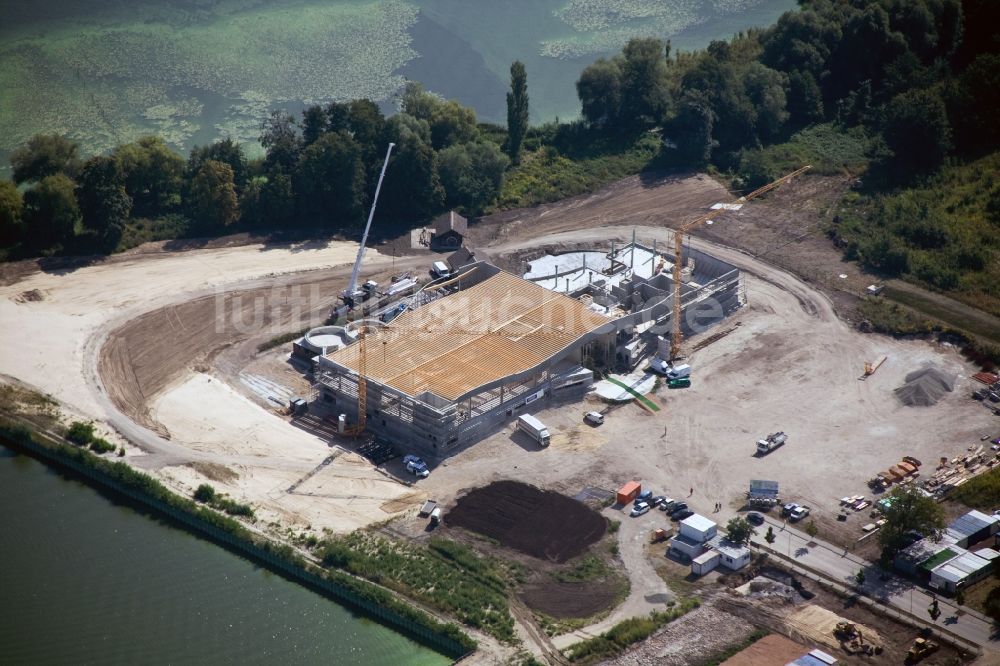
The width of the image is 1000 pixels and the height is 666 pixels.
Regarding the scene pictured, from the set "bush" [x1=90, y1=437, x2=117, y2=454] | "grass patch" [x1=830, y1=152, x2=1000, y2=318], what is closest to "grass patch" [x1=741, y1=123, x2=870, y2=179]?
"grass patch" [x1=830, y1=152, x2=1000, y2=318]

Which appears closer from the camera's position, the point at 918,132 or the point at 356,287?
the point at 356,287

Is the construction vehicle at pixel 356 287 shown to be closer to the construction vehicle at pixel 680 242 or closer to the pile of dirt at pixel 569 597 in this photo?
the construction vehicle at pixel 680 242

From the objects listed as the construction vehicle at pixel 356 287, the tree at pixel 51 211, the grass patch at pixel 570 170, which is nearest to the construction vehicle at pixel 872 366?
the grass patch at pixel 570 170

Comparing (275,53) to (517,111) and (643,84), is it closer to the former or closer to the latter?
(517,111)

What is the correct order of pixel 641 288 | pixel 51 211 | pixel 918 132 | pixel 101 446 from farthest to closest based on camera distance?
pixel 918 132 → pixel 51 211 → pixel 641 288 → pixel 101 446

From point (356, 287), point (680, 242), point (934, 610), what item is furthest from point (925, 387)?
point (356, 287)

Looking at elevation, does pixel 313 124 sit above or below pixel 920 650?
above
